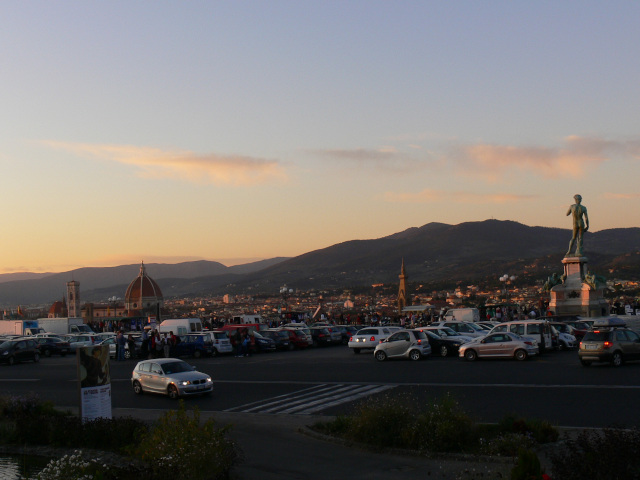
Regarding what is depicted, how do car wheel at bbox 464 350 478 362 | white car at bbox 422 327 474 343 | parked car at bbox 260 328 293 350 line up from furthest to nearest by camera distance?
parked car at bbox 260 328 293 350
white car at bbox 422 327 474 343
car wheel at bbox 464 350 478 362

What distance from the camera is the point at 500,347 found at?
96.7 feet

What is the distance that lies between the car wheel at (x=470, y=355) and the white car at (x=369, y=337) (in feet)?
23.0

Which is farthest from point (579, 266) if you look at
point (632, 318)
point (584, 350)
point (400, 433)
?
point (400, 433)

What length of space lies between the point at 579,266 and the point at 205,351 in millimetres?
25679

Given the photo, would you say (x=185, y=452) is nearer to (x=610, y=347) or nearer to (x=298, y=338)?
(x=610, y=347)

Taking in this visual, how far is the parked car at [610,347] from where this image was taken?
83.5 feet

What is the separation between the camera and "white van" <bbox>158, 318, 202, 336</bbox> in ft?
156

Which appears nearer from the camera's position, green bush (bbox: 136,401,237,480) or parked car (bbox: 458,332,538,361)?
green bush (bbox: 136,401,237,480)

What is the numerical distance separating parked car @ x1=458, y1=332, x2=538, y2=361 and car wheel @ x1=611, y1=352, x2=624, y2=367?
3.97m

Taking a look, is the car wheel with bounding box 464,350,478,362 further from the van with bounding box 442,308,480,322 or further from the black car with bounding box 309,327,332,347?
the van with bounding box 442,308,480,322

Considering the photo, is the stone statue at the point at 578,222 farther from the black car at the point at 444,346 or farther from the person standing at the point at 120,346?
the person standing at the point at 120,346

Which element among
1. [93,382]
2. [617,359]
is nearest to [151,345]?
[93,382]

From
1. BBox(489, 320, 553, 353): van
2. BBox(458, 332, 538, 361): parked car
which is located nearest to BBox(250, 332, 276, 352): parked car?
BBox(489, 320, 553, 353): van

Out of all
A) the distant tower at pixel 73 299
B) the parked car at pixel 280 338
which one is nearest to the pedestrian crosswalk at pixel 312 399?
the parked car at pixel 280 338
